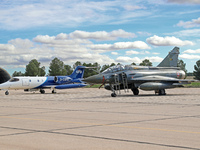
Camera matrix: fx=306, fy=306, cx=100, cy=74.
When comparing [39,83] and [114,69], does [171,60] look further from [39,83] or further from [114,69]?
[39,83]

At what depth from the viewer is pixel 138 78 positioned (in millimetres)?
30516

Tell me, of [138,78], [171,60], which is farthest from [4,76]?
[138,78]

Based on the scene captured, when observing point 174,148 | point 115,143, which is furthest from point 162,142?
point 115,143

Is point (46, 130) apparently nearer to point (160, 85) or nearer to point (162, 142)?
point (162, 142)

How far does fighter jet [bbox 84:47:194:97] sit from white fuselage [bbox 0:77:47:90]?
15228mm

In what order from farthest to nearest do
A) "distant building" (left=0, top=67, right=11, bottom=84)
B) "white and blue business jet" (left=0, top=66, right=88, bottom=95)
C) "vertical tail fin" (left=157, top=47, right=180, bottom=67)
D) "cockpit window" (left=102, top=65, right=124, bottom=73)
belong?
"distant building" (left=0, top=67, right=11, bottom=84), "white and blue business jet" (left=0, top=66, right=88, bottom=95), "vertical tail fin" (left=157, top=47, right=180, bottom=67), "cockpit window" (left=102, top=65, right=124, bottom=73)

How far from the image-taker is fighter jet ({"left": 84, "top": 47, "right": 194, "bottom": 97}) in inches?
1153

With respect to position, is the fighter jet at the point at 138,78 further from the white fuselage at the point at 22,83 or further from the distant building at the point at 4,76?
the distant building at the point at 4,76

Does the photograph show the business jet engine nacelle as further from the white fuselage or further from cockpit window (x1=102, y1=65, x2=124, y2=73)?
cockpit window (x1=102, y1=65, x2=124, y2=73)

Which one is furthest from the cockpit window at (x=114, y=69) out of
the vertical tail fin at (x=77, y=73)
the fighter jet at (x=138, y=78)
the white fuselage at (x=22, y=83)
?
the vertical tail fin at (x=77, y=73)

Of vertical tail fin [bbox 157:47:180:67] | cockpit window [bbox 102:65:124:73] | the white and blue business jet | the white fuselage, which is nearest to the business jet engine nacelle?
the white and blue business jet

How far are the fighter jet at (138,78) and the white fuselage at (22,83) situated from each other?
15228 mm

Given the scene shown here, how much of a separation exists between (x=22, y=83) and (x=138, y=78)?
62.4ft

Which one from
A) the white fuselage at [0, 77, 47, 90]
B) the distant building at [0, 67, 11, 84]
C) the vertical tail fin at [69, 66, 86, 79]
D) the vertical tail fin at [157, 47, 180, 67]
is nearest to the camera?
the vertical tail fin at [157, 47, 180, 67]
